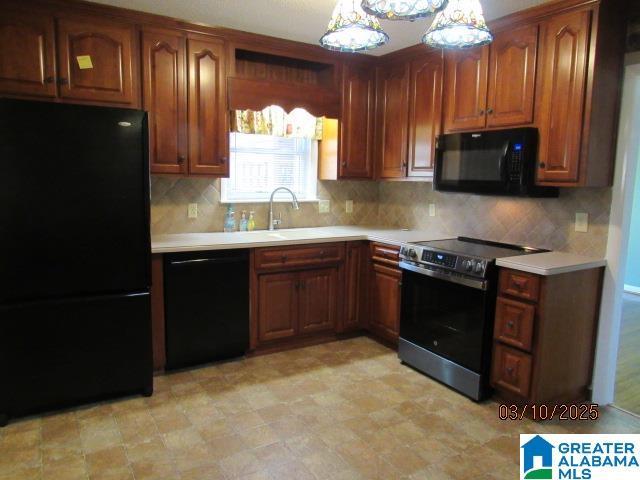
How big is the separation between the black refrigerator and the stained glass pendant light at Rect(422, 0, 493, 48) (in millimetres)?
1601

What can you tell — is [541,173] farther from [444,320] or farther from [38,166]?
[38,166]

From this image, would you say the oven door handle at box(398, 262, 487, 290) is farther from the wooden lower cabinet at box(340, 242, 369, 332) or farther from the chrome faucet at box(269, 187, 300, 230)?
the chrome faucet at box(269, 187, 300, 230)

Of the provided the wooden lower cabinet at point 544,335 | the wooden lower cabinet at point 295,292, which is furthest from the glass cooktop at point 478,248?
the wooden lower cabinet at point 295,292

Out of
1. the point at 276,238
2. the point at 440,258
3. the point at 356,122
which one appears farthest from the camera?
the point at 356,122

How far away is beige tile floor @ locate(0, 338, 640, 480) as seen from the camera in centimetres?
213

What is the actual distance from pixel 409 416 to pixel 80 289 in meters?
1.95

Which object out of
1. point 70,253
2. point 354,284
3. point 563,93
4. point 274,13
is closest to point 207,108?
point 274,13

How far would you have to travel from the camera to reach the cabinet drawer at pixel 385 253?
3428mm

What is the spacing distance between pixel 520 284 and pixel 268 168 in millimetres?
2248

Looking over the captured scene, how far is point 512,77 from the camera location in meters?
2.88

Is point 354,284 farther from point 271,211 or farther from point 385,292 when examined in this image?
point 271,211

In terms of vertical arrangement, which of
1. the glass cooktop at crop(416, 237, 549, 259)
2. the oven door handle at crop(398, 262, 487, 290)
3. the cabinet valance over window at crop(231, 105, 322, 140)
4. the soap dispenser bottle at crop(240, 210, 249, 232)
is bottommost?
the oven door handle at crop(398, 262, 487, 290)

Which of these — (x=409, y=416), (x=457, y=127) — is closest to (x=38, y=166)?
(x=409, y=416)

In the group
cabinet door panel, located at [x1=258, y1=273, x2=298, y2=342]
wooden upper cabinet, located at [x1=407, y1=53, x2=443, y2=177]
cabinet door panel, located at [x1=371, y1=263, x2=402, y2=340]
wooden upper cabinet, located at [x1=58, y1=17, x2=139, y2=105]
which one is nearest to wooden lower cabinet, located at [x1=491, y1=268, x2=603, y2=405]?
cabinet door panel, located at [x1=371, y1=263, x2=402, y2=340]
